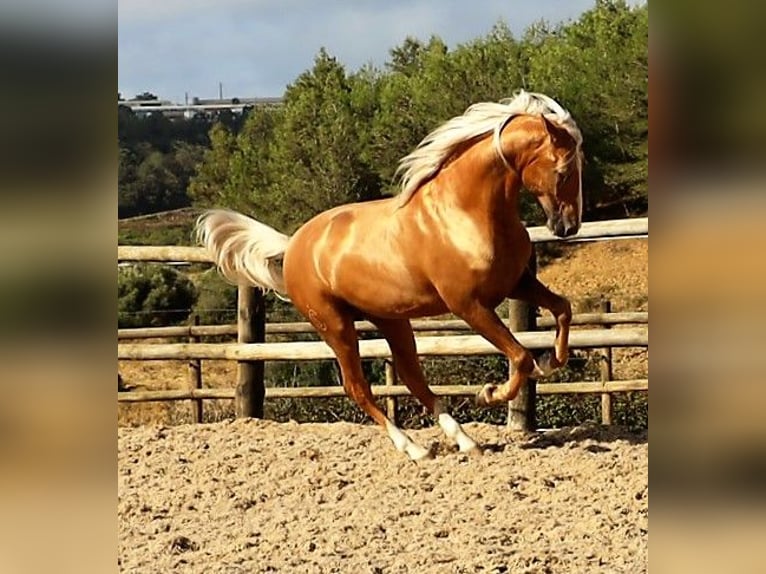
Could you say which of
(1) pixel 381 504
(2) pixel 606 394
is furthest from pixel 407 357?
(2) pixel 606 394

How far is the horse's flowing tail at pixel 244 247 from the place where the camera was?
5.04 metres

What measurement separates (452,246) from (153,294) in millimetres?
8475

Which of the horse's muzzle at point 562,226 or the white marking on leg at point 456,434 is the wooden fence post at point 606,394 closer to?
the white marking on leg at point 456,434

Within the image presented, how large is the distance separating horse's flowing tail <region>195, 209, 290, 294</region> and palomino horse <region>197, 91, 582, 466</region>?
0.28m

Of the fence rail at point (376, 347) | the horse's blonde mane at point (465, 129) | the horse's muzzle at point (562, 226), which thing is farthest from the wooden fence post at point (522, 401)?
the horse's muzzle at point (562, 226)

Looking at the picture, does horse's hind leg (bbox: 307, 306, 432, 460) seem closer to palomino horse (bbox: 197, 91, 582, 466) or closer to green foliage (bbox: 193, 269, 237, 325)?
palomino horse (bbox: 197, 91, 582, 466)

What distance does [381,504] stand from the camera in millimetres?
3957

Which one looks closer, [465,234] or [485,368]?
[465,234]

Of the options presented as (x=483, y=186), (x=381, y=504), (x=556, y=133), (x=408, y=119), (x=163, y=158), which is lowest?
(x=381, y=504)

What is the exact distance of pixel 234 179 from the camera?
1969 cm

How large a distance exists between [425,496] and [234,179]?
16271mm

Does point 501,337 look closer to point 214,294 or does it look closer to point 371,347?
point 371,347
